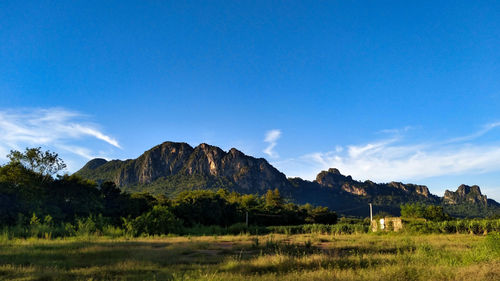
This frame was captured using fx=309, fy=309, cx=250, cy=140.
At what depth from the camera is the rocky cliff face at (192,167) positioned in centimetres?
15480

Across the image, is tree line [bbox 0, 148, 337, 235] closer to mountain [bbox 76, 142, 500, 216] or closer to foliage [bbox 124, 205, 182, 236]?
foliage [bbox 124, 205, 182, 236]

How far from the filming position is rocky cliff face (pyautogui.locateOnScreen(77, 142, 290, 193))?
154800 millimetres

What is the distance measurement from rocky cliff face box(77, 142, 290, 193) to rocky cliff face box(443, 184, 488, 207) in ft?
326

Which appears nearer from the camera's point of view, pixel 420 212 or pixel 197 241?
pixel 197 241

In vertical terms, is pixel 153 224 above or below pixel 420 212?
below

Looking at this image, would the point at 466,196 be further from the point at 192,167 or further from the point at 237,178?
the point at 192,167

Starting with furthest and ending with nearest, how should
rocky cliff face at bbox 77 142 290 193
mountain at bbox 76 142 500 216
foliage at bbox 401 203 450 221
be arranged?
rocky cliff face at bbox 77 142 290 193 < mountain at bbox 76 142 500 216 < foliage at bbox 401 203 450 221

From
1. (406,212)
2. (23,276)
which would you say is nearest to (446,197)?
(406,212)

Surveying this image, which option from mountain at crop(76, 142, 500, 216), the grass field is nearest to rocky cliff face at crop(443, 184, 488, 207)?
mountain at crop(76, 142, 500, 216)

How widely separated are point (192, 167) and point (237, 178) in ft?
86.8

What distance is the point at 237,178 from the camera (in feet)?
504

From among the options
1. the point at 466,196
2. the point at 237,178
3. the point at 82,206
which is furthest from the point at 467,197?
the point at 82,206

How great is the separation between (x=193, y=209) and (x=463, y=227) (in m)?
32.9

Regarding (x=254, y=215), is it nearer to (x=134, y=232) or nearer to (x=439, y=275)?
(x=134, y=232)
